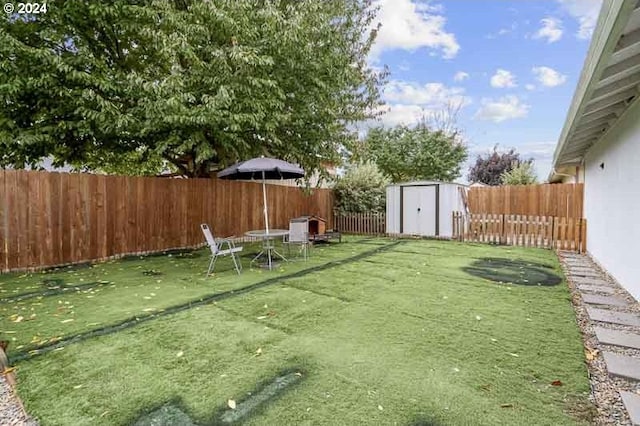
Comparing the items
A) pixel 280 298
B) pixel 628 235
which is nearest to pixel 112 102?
pixel 280 298

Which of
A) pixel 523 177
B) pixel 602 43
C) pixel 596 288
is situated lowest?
pixel 596 288

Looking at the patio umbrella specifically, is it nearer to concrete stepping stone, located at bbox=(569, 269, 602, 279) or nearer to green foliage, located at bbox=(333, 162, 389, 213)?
concrete stepping stone, located at bbox=(569, 269, 602, 279)

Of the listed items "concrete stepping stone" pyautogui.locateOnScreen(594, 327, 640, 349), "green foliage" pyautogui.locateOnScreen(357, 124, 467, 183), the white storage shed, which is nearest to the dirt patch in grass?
"concrete stepping stone" pyautogui.locateOnScreen(594, 327, 640, 349)

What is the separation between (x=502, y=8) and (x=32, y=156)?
14.6 metres

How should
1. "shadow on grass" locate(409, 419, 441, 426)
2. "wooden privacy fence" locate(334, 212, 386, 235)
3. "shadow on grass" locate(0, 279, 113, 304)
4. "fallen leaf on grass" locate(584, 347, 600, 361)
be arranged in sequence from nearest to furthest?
"shadow on grass" locate(409, 419, 441, 426), "fallen leaf on grass" locate(584, 347, 600, 361), "shadow on grass" locate(0, 279, 113, 304), "wooden privacy fence" locate(334, 212, 386, 235)

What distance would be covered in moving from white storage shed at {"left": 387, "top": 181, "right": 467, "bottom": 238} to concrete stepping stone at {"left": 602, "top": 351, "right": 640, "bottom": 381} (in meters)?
8.39

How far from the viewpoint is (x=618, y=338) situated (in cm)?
344

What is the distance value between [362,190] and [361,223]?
4.28 feet

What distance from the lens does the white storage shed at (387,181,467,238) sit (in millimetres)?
11266

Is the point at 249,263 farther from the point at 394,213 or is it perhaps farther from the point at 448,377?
the point at 394,213

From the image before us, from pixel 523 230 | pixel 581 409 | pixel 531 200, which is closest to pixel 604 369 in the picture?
pixel 581 409

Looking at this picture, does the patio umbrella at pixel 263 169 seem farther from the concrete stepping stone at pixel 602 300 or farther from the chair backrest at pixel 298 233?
the concrete stepping stone at pixel 602 300

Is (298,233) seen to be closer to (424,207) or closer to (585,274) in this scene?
(585,274)

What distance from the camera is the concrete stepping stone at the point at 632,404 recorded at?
2174mm
